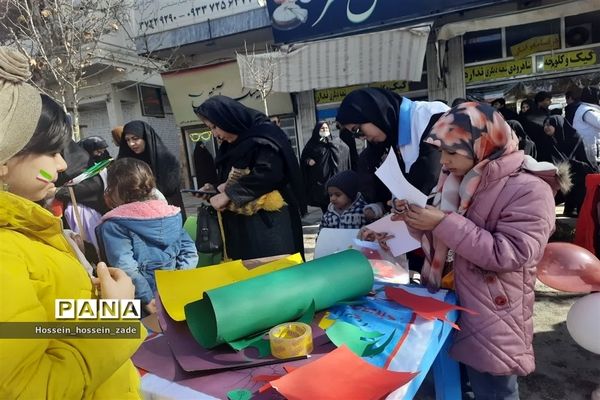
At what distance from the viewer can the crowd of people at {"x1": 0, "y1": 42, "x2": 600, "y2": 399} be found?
31.1 inches

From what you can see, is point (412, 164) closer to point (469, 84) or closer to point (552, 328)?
point (552, 328)

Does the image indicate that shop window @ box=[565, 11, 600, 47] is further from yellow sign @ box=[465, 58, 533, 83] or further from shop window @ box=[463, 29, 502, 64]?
shop window @ box=[463, 29, 502, 64]

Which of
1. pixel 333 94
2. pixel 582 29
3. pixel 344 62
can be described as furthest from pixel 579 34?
pixel 333 94

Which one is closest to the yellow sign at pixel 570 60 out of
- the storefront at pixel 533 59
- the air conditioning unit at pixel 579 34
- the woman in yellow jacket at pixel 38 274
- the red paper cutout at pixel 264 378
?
the storefront at pixel 533 59

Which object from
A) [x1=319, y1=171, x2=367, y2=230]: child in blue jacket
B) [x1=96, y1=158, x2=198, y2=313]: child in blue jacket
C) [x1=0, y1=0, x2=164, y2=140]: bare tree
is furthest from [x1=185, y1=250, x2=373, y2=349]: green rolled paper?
[x1=0, y1=0, x2=164, y2=140]: bare tree

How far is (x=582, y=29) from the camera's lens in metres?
7.37

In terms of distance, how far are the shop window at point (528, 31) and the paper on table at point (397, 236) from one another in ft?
25.2

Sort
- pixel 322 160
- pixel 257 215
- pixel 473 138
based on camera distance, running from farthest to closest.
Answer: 1. pixel 322 160
2. pixel 257 215
3. pixel 473 138

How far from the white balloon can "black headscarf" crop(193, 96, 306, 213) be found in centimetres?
164

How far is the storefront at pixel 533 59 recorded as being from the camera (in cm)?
737

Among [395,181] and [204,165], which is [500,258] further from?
[204,165]

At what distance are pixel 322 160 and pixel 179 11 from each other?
255 inches

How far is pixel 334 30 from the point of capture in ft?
25.7

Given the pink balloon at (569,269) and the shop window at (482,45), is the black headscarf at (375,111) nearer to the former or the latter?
the pink balloon at (569,269)
